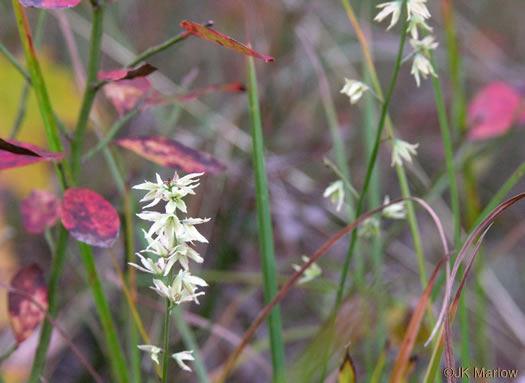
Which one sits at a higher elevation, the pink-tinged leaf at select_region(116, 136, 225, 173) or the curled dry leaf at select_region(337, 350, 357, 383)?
the pink-tinged leaf at select_region(116, 136, 225, 173)

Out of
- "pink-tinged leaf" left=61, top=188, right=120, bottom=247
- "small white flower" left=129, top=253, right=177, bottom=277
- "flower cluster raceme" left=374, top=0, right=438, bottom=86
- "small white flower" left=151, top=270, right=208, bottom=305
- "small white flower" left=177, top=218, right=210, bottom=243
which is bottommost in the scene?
"pink-tinged leaf" left=61, top=188, right=120, bottom=247

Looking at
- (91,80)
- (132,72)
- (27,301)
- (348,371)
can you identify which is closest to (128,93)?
(91,80)

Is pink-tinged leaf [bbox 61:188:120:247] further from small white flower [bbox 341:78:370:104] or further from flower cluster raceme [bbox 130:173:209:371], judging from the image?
small white flower [bbox 341:78:370:104]

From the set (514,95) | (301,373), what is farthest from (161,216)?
(514,95)

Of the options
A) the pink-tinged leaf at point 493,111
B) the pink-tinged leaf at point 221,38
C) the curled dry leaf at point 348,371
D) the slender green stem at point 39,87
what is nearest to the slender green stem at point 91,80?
the slender green stem at point 39,87

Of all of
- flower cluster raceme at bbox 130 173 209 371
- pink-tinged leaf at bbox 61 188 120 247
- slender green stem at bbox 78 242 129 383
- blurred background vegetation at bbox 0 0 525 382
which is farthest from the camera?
blurred background vegetation at bbox 0 0 525 382

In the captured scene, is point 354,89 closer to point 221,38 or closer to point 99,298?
point 221,38

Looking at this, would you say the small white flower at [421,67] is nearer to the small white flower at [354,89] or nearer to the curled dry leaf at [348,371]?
the small white flower at [354,89]

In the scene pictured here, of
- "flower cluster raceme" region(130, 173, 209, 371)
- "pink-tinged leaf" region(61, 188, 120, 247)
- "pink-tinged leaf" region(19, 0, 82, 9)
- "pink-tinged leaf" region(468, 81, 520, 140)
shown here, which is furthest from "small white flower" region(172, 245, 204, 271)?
"pink-tinged leaf" region(468, 81, 520, 140)
